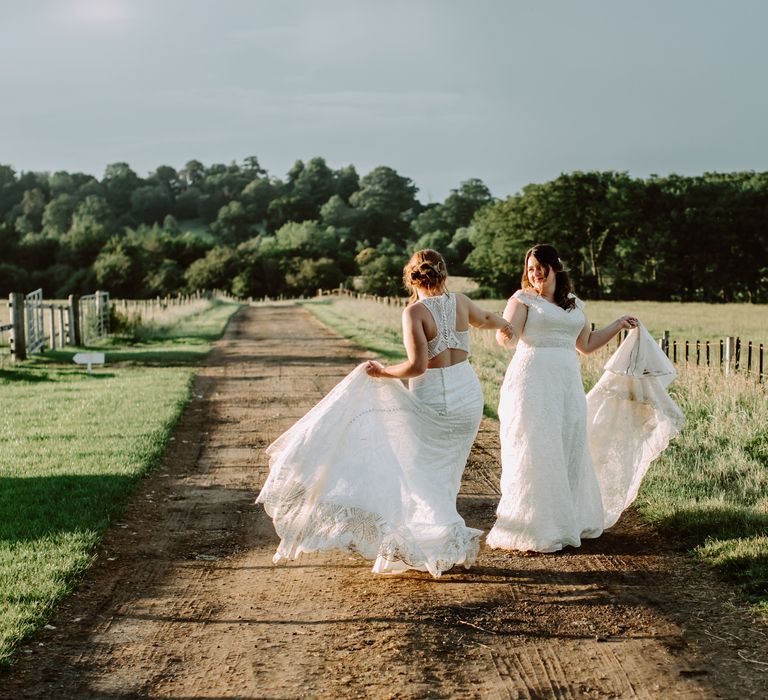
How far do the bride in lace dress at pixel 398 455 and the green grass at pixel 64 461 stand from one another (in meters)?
1.57

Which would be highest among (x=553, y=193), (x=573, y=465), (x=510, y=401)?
(x=553, y=193)

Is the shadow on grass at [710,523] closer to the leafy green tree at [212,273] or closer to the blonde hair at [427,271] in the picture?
the blonde hair at [427,271]

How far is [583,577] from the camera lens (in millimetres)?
5977

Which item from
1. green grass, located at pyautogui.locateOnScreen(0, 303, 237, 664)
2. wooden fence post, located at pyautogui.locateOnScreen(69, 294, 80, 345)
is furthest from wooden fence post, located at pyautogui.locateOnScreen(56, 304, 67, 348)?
green grass, located at pyautogui.locateOnScreen(0, 303, 237, 664)

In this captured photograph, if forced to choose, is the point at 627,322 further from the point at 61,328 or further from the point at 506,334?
the point at 61,328

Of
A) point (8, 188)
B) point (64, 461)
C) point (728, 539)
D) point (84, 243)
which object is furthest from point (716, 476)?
point (8, 188)

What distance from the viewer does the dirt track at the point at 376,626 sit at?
4340mm

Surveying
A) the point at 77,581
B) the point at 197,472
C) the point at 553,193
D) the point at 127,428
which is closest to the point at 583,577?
the point at 77,581

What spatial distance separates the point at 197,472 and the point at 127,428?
2.69 meters

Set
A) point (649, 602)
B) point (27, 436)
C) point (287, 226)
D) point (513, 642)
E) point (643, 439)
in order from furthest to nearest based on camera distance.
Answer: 1. point (287, 226)
2. point (27, 436)
3. point (643, 439)
4. point (649, 602)
5. point (513, 642)

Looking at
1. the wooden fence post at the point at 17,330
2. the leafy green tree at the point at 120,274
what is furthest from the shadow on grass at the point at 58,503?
the leafy green tree at the point at 120,274

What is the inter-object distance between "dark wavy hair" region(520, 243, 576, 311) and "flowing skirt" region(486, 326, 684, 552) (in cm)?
36

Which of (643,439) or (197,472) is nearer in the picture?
(643,439)

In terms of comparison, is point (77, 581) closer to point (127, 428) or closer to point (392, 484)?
point (392, 484)
